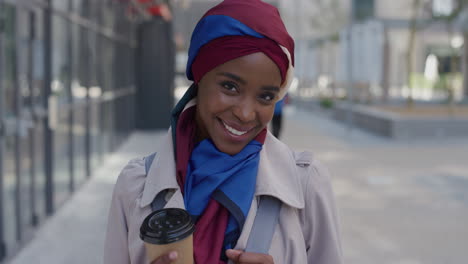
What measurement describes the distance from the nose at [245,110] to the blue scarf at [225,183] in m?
0.08

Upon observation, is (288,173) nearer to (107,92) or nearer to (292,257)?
(292,257)

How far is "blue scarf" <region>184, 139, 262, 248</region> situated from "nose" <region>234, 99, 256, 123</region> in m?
0.08

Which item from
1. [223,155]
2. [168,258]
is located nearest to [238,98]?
[223,155]

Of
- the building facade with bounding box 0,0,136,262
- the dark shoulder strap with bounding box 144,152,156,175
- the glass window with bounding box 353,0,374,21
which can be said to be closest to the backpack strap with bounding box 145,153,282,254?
the dark shoulder strap with bounding box 144,152,156,175

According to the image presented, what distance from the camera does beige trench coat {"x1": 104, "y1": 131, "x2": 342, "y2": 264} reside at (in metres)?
1.26

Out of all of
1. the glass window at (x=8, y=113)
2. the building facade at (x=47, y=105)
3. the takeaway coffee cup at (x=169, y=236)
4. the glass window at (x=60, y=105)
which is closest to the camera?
the takeaway coffee cup at (x=169, y=236)

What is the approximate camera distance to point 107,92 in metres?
9.43

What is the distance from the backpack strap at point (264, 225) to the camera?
1.21 metres

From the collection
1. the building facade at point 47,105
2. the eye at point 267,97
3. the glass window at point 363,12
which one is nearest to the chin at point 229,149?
the eye at point 267,97

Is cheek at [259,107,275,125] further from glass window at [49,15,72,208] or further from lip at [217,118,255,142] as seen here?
glass window at [49,15,72,208]

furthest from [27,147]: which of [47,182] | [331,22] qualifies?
[331,22]

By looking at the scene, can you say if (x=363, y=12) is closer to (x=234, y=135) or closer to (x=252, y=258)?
(x=234, y=135)

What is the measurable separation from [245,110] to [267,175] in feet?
0.54

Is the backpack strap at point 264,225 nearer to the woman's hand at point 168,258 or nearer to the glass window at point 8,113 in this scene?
the woman's hand at point 168,258
